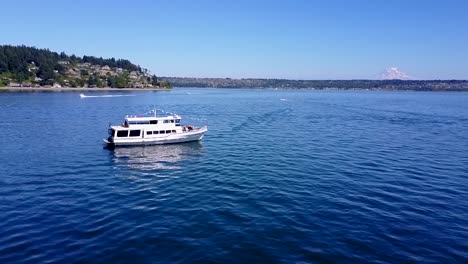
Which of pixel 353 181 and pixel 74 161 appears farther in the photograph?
pixel 74 161

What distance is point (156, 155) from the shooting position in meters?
57.2

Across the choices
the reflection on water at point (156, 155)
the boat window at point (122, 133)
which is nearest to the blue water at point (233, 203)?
the reflection on water at point (156, 155)

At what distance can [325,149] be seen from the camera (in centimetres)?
6103

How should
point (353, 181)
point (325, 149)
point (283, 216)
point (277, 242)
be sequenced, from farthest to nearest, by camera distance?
point (325, 149)
point (353, 181)
point (283, 216)
point (277, 242)

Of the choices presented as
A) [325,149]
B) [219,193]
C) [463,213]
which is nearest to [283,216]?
[219,193]

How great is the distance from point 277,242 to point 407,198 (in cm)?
1809

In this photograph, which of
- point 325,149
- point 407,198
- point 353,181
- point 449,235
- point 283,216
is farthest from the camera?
point 325,149

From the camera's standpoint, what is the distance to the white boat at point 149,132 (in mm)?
62438

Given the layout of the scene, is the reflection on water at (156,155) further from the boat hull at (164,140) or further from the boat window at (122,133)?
the boat window at (122,133)

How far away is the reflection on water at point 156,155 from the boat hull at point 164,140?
0.79 meters

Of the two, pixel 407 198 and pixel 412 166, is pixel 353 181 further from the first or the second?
pixel 412 166

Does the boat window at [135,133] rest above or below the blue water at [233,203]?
above

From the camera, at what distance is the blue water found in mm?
24469

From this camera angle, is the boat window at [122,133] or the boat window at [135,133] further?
the boat window at [135,133]
